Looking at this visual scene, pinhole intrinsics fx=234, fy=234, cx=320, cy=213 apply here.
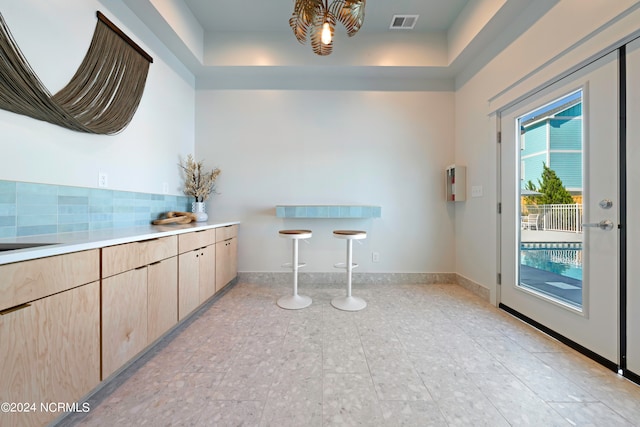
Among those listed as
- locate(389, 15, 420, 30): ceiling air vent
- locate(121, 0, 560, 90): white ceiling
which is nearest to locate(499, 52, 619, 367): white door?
locate(121, 0, 560, 90): white ceiling

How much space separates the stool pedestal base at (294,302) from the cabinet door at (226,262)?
69cm

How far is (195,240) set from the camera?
2133mm

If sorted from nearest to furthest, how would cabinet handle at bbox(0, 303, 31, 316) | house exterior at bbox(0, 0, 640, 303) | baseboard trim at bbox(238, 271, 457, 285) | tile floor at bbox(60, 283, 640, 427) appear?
1. cabinet handle at bbox(0, 303, 31, 316)
2. tile floor at bbox(60, 283, 640, 427)
3. house exterior at bbox(0, 0, 640, 303)
4. baseboard trim at bbox(238, 271, 457, 285)

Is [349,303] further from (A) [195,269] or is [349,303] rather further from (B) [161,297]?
(B) [161,297]

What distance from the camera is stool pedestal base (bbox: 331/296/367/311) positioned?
2.43 meters

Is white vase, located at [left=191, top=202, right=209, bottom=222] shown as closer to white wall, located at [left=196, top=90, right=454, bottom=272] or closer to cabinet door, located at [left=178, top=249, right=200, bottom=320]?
white wall, located at [left=196, top=90, right=454, bottom=272]

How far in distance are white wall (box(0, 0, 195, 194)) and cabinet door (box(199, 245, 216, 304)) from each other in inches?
34.9

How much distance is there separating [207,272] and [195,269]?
23 cm

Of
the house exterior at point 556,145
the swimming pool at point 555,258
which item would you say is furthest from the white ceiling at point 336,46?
the swimming pool at point 555,258

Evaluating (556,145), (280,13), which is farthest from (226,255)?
(556,145)

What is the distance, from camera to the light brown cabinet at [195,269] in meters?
1.94

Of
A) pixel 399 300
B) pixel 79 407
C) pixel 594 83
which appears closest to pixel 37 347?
pixel 79 407

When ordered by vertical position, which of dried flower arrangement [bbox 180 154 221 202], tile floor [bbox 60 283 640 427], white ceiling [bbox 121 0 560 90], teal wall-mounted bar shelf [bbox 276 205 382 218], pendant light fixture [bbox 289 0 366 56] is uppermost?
white ceiling [bbox 121 0 560 90]

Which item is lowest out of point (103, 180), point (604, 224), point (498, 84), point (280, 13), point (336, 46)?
point (604, 224)
